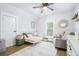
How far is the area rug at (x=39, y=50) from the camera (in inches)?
54.2

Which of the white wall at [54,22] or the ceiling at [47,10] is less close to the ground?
the ceiling at [47,10]

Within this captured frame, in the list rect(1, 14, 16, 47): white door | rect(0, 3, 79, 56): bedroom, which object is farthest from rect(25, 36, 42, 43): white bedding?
rect(1, 14, 16, 47): white door

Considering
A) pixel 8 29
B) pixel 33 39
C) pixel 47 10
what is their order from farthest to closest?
pixel 33 39 < pixel 47 10 < pixel 8 29

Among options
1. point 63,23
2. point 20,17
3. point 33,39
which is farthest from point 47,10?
point 33,39

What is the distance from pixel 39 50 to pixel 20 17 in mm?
684

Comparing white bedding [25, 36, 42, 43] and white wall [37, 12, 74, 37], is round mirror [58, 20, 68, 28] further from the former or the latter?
white bedding [25, 36, 42, 43]

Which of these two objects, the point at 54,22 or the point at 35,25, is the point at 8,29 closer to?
the point at 35,25

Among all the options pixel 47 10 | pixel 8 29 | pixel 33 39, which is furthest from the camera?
pixel 33 39

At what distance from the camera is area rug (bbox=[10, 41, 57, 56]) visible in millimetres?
1376

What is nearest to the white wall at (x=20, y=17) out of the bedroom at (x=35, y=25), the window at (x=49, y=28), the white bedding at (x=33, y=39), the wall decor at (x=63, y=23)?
the bedroom at (x=35, y=25)

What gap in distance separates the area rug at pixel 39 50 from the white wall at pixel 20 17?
1.06ft

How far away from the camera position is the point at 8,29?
4.09ft

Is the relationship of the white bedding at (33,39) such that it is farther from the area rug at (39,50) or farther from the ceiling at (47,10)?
the ceiling at (47,10)

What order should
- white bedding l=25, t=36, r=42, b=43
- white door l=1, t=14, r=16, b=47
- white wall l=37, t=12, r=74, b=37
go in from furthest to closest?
white bedding l=25, t=36, r=42, b=43 < white wall l=37, t=12, r=74, b=37 < white door l=1, t=14, r=16, b=47
